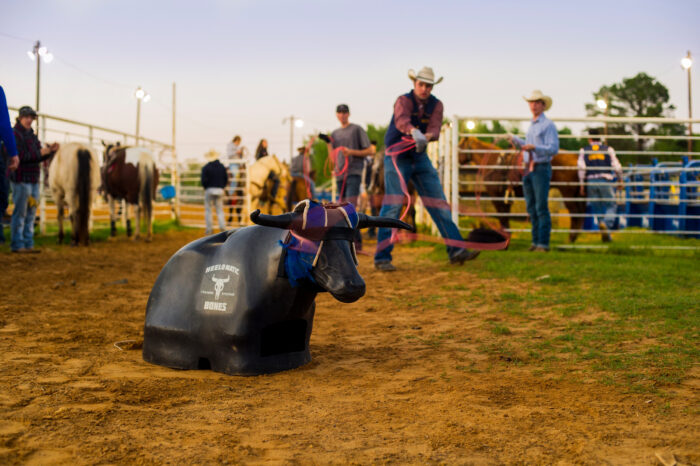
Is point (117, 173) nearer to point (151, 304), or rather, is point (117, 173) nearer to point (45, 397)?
point (151, 304)

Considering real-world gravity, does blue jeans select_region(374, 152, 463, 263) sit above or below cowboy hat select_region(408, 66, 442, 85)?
below

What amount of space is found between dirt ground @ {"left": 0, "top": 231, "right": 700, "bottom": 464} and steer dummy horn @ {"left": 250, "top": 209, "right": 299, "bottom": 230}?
2.78 ft

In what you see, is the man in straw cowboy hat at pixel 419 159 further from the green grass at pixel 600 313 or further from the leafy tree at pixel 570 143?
the leafy tree at pixel 570 143

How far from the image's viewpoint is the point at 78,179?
10.8 m

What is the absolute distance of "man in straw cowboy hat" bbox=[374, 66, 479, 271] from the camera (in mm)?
7074

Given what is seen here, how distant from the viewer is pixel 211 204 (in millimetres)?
15031

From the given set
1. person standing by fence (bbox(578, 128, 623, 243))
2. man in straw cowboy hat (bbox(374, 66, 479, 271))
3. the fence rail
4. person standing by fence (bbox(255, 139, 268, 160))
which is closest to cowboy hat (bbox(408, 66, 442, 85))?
man in straw cowboy hat (bbox(374, 66, 479, 271))

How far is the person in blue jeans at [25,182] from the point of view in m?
9.36

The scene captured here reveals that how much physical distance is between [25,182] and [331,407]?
28.0ft

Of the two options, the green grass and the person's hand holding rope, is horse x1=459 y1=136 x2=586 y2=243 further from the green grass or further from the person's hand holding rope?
the person's hand holding rope

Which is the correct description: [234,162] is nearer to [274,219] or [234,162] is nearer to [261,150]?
[261,150]

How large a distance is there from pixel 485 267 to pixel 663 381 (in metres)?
4.41

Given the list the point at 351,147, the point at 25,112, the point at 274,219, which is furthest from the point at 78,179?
the point at 274,219

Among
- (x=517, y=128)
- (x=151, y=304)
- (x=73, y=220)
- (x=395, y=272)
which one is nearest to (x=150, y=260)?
(x=73, y=220)
